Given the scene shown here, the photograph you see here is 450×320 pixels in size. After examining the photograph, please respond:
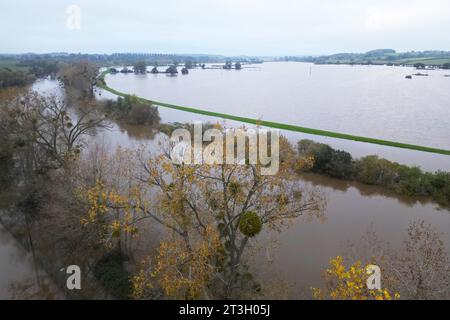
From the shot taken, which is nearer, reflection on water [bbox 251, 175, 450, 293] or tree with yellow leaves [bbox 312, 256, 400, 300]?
tree with yellow leaves [bbox 312, 256, 400, 300]

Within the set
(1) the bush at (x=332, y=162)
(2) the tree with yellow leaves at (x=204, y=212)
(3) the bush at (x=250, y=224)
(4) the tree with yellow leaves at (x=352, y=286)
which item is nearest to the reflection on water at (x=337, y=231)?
(1) the bush at (x=332, y=162)

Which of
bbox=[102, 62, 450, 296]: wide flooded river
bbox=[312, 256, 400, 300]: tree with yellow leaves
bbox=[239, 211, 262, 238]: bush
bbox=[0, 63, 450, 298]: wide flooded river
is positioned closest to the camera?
bbox=[312, 256, 400, 300]: tree with yellow leaves

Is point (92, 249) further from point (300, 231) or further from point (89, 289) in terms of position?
point (300, 231)

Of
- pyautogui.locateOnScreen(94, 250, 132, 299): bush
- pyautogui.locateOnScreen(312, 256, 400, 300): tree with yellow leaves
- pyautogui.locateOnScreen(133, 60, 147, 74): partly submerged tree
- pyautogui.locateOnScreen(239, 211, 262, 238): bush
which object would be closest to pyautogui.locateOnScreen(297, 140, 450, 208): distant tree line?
pyautogui.locateOnScreen(239, 211, 262, 238): bush

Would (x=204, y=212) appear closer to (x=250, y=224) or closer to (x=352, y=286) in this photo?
(x=250, y=224)

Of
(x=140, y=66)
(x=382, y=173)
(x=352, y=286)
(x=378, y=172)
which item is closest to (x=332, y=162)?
(x=378, y=172)

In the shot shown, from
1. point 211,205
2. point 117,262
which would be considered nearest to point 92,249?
point 117,262

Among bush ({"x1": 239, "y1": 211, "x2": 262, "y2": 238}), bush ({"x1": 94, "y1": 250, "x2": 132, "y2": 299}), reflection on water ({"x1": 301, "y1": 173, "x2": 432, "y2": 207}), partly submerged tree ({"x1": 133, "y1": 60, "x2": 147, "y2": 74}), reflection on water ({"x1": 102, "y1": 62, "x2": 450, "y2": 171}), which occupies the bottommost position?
bush ({"x1": 94, "y1": 250, "x2": 132, "y2": 299})

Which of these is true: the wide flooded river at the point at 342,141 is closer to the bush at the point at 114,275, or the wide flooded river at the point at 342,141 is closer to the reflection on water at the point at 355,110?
the reflection on water at the point at 355,110

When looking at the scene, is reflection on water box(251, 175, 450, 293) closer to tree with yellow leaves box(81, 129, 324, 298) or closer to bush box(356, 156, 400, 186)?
bush box(356, 156, 400, 186)
